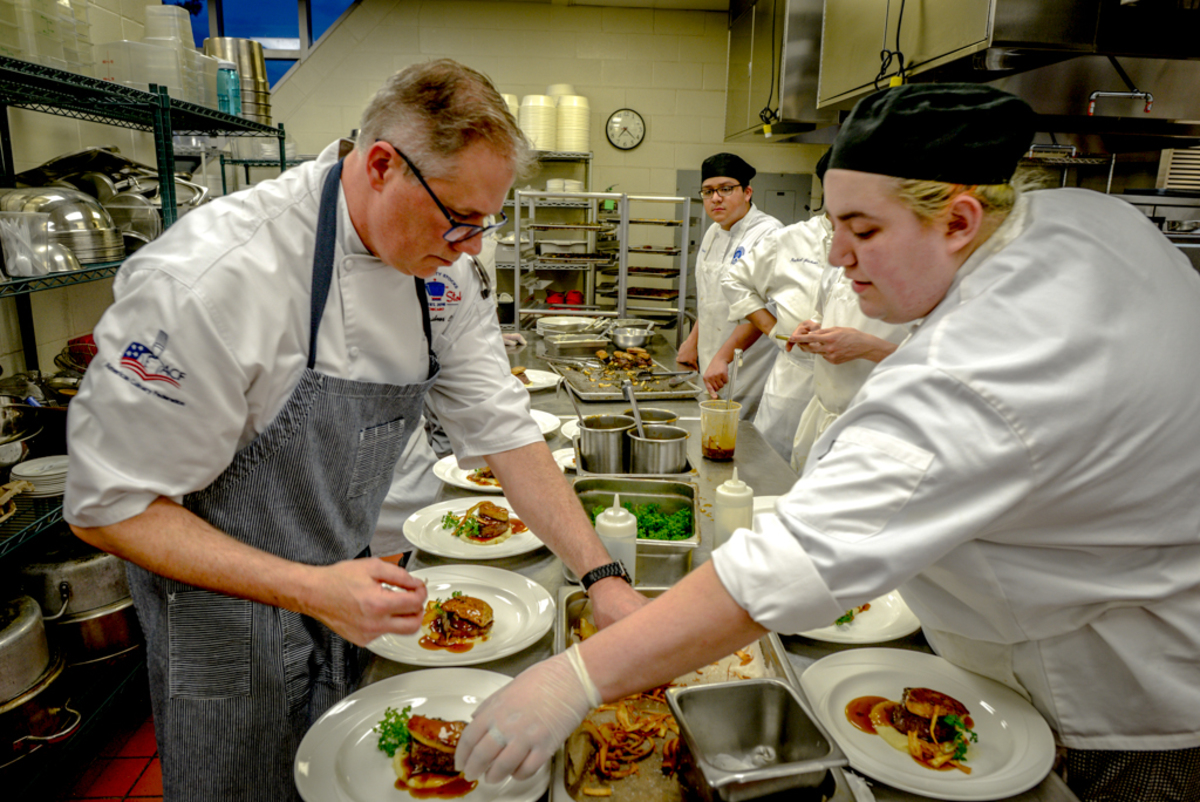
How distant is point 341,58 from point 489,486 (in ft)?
18.8

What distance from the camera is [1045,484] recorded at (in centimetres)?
94

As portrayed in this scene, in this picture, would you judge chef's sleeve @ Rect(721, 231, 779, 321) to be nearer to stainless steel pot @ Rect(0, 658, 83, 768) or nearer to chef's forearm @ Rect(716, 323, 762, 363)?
chef's forearm @ Rect(716, 323, 762, 363)

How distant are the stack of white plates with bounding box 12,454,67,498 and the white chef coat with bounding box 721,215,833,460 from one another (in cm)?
266

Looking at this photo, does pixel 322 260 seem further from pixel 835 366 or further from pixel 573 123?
pixel 573 123

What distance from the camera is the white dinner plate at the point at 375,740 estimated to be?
1.01 m

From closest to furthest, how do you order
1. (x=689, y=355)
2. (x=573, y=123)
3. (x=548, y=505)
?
(x=548, y=505) < (x=689, y=355) < (x=573, y=123)

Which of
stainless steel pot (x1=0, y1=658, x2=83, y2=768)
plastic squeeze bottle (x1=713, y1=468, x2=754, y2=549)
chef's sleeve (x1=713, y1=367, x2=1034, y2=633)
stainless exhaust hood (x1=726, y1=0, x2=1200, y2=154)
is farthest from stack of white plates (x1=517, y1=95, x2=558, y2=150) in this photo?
chef's sleeve (x1=713, y1=367, x2=1034, y2=633)

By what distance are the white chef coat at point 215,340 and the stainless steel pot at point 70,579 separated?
1.75 m

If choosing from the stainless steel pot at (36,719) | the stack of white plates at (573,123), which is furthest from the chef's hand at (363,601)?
the stack of white plates at (573,123)

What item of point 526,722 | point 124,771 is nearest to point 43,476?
point 124,771

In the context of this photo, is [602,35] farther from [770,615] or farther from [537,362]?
[770,615]

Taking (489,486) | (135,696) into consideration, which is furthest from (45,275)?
(135,696)

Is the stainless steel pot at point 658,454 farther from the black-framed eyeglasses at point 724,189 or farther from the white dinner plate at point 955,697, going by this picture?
the black-framed eyeglasses at point 724,189

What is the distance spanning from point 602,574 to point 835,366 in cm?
166
